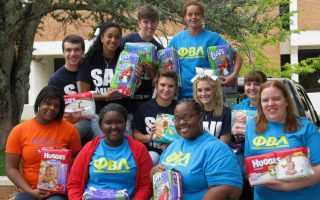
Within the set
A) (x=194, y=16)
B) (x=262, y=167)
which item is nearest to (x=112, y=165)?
(x=262, y=167)

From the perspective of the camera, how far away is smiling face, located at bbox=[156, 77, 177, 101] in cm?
499

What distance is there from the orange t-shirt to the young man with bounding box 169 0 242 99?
150cm

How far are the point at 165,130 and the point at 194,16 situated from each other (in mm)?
1414

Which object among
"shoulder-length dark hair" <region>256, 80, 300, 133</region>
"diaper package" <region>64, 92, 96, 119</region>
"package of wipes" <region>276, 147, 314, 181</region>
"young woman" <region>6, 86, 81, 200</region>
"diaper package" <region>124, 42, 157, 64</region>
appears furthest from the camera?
"diaper package" <region>124, 42, 157, 64</region>

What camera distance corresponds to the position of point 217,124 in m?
4.80

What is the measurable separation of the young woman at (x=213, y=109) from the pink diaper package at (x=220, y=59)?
1.92ft

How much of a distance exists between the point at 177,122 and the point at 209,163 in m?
0.44

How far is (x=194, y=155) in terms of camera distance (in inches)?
150

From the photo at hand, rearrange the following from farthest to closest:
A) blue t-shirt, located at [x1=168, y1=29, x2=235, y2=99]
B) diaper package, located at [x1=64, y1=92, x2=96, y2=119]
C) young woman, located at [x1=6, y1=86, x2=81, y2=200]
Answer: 1. blue t-shirt, located at [x1=168, y1=29, x2=235, y2=99]
2. diaper package, located at [x1=64, y1=92, x2=96, y2=119]
3. young woman, located at [x1=6, y1=86, x2=81, y2=200]

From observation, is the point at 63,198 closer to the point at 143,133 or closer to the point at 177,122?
the point at 143,133

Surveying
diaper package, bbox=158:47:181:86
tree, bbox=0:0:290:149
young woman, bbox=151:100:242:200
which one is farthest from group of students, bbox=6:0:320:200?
tree, bbox=0:0:290:149

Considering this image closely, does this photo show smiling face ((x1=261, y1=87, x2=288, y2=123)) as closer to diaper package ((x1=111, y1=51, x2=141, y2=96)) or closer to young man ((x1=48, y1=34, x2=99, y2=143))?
diaper package ((x1=111, y1=51, x2=141, y2=96))

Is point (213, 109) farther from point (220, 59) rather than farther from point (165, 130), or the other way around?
point (220, 59)

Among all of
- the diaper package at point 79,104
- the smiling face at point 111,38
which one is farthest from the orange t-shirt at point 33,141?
the smiling face at point 111,38
